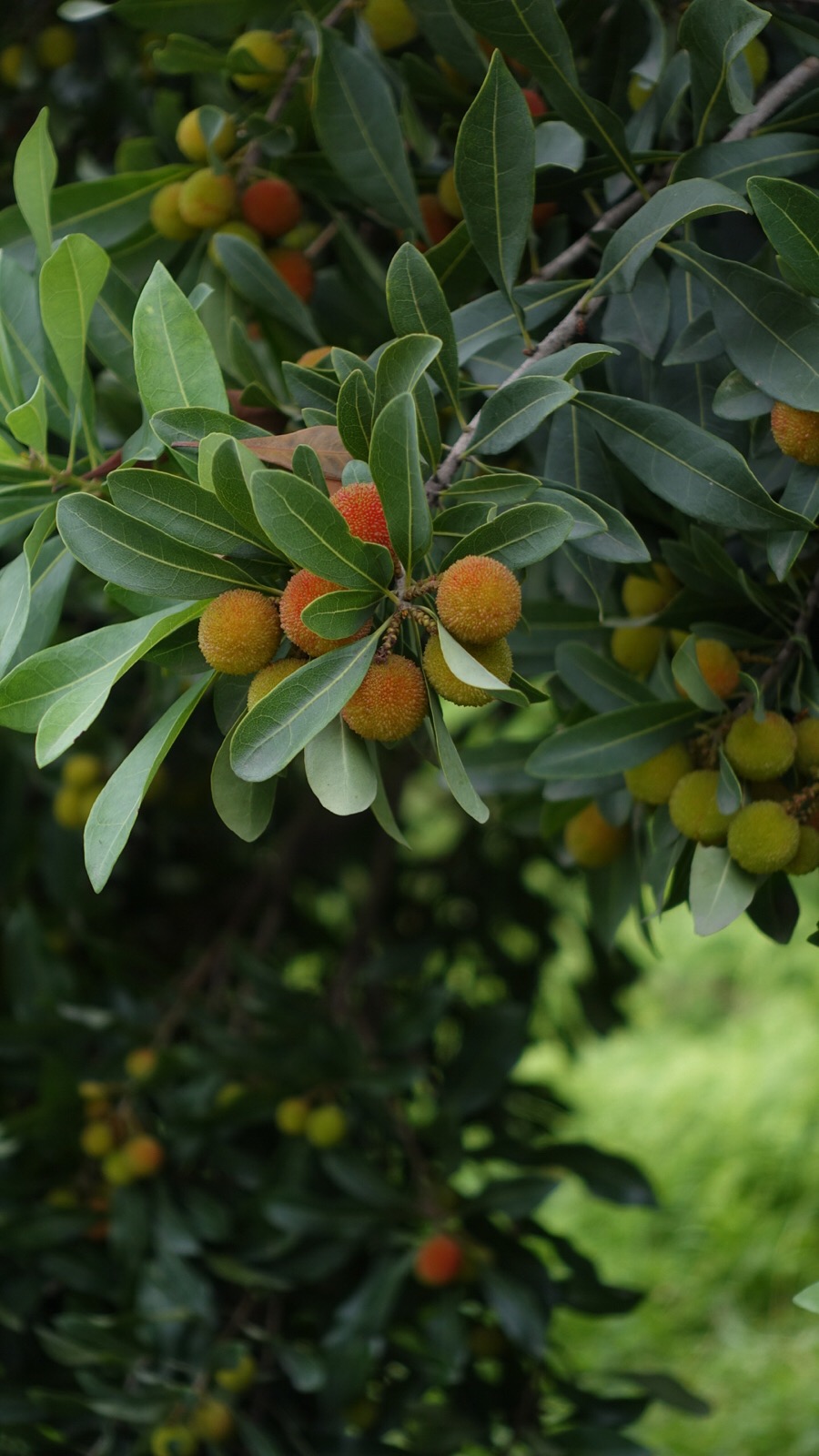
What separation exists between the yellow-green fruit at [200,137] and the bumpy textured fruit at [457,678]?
592 millimetres

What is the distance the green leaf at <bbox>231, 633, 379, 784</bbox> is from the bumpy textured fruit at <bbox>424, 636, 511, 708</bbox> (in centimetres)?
4

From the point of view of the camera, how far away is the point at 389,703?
62cm

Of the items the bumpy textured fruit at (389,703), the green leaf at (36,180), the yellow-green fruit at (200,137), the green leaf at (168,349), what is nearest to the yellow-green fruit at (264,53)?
the yellow-green fruit at (200,137)

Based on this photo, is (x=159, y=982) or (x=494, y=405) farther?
(x=159, y=982)

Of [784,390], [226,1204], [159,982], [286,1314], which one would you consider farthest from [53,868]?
[784,390]

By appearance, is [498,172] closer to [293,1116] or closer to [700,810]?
[700,810]

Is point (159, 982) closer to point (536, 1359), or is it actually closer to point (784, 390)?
point (536, 1359)

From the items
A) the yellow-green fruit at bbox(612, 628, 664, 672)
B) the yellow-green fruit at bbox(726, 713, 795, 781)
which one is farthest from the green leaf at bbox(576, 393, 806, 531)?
the yellow-green fruit at bbox(612, 628, 664, 672)

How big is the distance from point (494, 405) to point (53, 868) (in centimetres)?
133

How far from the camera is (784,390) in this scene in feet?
2.27

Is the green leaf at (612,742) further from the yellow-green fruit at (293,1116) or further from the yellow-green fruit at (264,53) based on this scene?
the yellow-green fruit at (293,1116)

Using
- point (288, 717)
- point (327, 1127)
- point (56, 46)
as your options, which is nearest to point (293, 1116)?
point (327, 1127)

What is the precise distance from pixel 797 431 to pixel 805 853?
257 mm

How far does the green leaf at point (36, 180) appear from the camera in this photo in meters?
0.78
